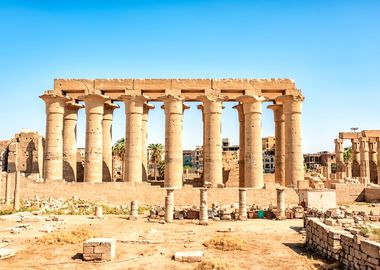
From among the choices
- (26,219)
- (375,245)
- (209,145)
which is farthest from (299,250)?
(209,145)

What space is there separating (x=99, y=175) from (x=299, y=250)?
21920 millimetres

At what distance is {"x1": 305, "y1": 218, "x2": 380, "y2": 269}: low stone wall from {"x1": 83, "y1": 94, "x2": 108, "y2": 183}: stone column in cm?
2171

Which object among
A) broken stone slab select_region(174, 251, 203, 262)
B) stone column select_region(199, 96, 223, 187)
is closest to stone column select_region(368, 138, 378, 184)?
stone column select_region(199, 96, 223, 187)

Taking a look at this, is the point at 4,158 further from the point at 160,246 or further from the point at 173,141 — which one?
the point at 160,246

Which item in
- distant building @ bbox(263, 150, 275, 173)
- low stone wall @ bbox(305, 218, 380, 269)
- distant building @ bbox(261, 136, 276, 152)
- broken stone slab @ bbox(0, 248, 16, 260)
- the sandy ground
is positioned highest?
distant building @ bbox(261, 136, 276, 152)

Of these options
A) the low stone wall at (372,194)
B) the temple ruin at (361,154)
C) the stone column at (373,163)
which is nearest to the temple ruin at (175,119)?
the low stone wall at (372,194)

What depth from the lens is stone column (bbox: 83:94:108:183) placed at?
31297 millimetres

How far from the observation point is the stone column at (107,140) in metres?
34.7

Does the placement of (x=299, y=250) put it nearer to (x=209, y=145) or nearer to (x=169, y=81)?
(x=209, y=145)

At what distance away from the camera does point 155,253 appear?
1241cm

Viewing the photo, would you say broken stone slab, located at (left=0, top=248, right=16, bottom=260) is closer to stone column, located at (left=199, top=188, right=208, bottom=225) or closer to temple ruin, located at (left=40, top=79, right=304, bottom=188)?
stone column, located at (left=199, top=188, right=208, bottom=225)

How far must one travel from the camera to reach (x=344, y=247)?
1023cm

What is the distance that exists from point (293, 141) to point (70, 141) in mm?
20004

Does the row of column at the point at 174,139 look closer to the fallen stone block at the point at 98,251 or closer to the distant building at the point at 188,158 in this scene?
the fallen stone block at the point at 98,251
